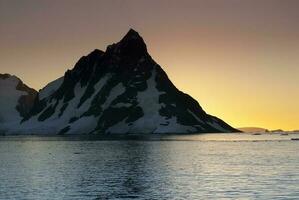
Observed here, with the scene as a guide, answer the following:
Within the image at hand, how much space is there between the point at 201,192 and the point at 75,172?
43.3m

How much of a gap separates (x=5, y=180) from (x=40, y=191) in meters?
19.4

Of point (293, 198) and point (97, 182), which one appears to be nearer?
point (293, 198)

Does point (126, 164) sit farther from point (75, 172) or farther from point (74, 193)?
point (74, 193)

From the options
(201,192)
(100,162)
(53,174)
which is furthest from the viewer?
(100,162)

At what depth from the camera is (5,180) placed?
106688 millimetres

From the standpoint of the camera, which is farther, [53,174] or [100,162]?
[100,162]

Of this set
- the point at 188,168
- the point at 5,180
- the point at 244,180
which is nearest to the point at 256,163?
the point at 188,168

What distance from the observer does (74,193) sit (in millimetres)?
87062

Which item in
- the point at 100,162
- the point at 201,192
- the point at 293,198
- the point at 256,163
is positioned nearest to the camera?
the point at 293,198

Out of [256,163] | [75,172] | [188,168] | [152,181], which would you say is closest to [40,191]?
[152,181]

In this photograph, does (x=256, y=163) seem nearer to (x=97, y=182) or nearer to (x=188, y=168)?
(x=188, y=168)

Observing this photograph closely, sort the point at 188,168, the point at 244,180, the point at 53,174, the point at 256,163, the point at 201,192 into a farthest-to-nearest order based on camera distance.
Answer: the point at 256,163 → the point at 188,168 → the point at 53,174 → the point at 244,180 → the point at 201,192

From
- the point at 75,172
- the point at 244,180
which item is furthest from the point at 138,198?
the point at 75,172

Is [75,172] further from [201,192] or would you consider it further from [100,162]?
[201,192]
